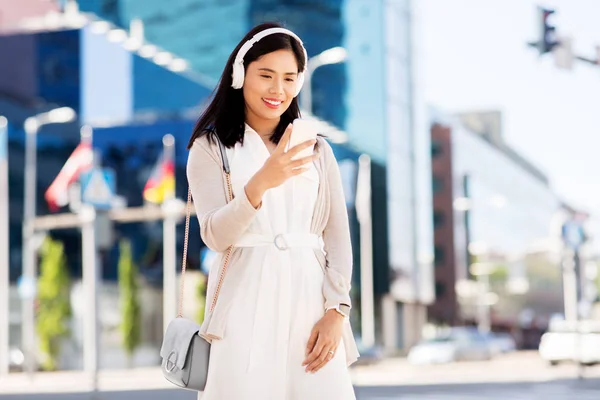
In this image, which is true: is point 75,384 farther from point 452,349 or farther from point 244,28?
point 244,28

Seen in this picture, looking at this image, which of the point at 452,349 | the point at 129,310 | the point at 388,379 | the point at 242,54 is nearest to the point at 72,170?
the point at 129,310

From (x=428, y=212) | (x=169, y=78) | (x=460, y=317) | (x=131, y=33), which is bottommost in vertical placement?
(x=460, y=317)

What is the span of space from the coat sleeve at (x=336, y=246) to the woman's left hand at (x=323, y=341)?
42 millimetres

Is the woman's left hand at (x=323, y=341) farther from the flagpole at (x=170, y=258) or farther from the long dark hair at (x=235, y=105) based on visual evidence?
the flagpole at (x=170, y=258)

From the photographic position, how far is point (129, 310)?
49125 millimetres

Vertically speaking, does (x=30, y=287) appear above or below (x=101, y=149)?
below

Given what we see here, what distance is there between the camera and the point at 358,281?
6694 cm

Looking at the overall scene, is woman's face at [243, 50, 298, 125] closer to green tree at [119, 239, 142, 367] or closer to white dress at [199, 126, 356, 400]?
white dress at [199, 126, 356, 400]

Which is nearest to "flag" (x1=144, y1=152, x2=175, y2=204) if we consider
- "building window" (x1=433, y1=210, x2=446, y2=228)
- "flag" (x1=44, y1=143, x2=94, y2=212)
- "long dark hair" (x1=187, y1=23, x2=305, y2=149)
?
"flag" (x1=44, y1=143, x2=94, y2=212)

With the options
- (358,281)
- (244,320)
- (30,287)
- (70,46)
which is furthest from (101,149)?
(244,320)

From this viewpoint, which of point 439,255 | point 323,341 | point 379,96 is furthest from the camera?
point 439,255

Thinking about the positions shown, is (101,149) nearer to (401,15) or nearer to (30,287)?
(30,287)

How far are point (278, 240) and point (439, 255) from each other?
91251mm

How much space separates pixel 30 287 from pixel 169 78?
30.5 metres
